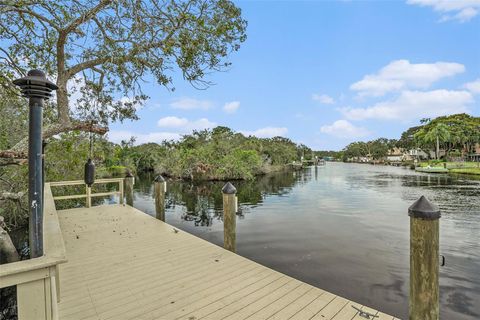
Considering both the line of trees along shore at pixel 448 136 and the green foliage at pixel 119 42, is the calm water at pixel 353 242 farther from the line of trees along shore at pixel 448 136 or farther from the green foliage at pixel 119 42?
the line of trees along shore at pixel 448 136

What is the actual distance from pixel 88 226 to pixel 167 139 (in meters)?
31.6

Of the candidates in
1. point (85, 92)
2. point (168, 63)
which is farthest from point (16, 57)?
point (168, 63)

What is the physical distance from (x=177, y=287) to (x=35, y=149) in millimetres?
2285

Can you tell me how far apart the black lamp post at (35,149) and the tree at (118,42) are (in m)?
2.46

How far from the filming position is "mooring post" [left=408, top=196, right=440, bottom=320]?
2.34m

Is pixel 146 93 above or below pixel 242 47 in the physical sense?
below

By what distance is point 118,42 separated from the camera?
4.84m

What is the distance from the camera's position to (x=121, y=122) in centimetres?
590

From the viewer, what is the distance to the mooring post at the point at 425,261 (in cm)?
234

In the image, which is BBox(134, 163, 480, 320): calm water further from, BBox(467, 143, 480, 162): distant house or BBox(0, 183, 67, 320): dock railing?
BBox(467, 143, 480, 162): distant house

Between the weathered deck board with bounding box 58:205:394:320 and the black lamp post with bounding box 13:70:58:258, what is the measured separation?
1.45 m

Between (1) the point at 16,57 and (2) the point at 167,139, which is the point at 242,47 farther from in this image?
(2) the point at 167,139

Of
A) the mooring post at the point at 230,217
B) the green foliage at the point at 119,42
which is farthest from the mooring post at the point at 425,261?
the green foliage at the point at 119,42

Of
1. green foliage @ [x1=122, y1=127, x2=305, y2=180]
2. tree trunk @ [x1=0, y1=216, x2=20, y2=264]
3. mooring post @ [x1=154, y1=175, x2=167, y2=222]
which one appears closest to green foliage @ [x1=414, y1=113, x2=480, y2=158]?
green foliage @ [x1=122, y1=127, x2=305, y2=180]
